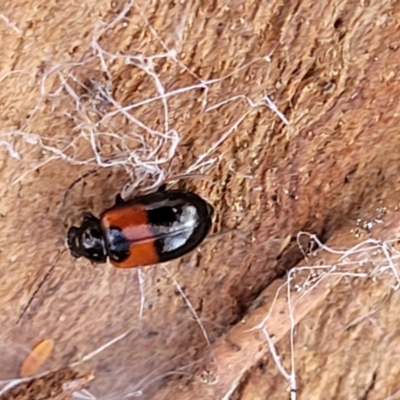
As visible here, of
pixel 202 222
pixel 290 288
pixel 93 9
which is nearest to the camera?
pixel 93 9

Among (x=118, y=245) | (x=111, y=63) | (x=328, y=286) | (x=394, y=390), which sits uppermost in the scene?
(x=111, y=63)

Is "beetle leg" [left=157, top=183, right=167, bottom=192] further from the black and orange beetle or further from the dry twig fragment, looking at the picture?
the dry twig fragment

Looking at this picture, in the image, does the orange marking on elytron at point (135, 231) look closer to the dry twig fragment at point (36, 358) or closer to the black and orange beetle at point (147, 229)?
the black and orange beetle at point (147, 229)

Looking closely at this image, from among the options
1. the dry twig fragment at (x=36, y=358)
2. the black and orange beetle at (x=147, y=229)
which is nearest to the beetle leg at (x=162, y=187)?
the black and orange beetle at (x=147, y=229)

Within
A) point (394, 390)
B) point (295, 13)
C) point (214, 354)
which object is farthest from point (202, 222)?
point (394, 390)

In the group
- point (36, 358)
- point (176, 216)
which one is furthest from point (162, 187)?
point (36, 358)

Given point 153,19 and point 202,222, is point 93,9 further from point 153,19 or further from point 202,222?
point 202,222

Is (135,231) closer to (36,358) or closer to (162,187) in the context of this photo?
(162,187)
